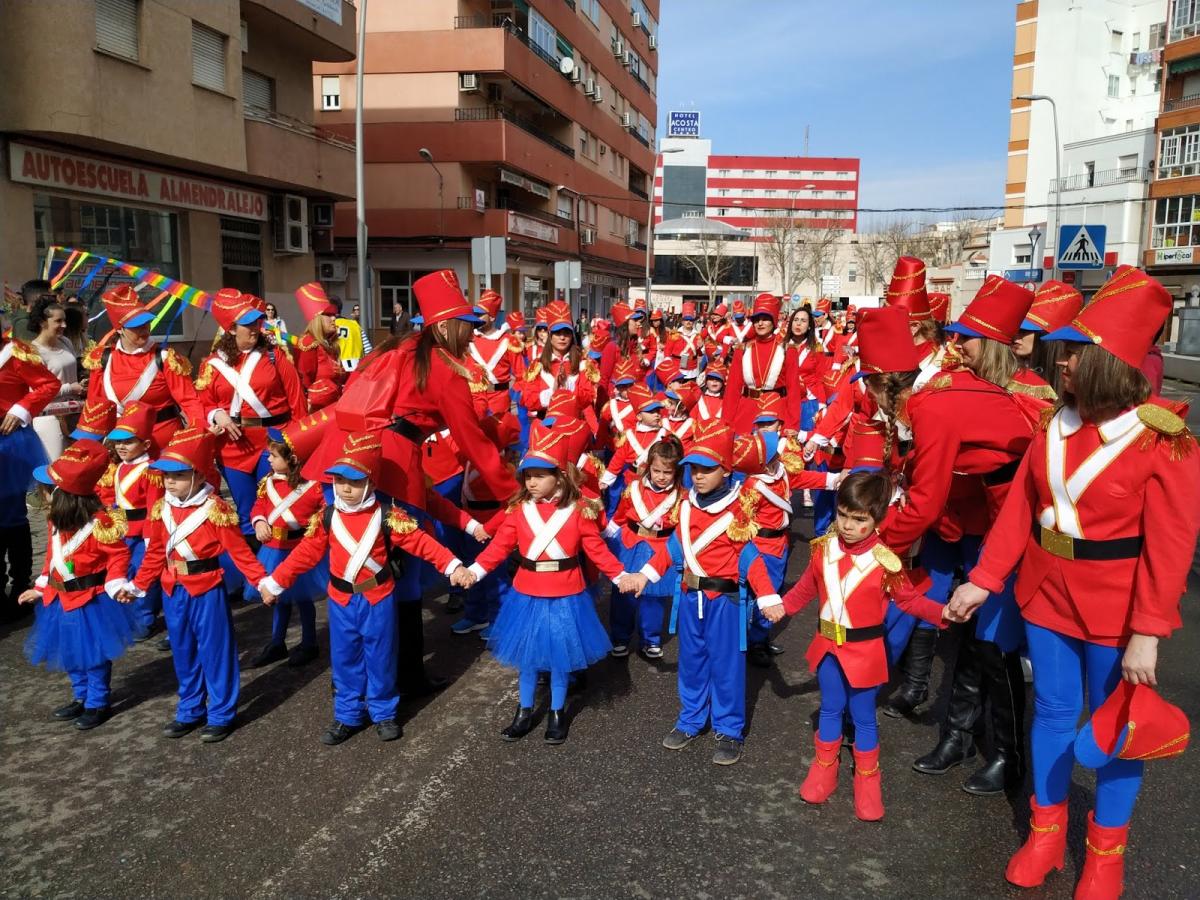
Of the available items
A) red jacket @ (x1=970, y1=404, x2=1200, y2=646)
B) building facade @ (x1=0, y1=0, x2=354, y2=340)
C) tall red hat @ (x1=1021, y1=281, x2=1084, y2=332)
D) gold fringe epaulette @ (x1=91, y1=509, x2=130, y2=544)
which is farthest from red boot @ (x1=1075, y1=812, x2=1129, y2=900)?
building facade @ (x1=0, y1=0, x2=354, y2=340)

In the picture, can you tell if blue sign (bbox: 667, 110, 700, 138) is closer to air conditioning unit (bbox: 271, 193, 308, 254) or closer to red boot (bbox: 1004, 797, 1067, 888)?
air conditioning unit (bbox: 271, 193, 308, 254)

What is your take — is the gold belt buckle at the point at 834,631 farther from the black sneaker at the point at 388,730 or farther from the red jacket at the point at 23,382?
the red jacket at the point at 23,382

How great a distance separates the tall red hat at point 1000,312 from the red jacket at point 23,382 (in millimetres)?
6406

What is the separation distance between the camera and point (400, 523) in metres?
4.74

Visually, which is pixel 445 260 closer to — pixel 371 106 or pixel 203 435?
pixel 371 106

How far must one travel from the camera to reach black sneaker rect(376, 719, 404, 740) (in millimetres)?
4652

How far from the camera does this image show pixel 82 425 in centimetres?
568

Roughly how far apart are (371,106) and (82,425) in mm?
30699

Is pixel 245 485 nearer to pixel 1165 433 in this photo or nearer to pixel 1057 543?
pixel 1057 543

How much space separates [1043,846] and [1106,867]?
235 millimetres

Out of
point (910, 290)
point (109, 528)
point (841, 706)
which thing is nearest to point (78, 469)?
point (109, 528)

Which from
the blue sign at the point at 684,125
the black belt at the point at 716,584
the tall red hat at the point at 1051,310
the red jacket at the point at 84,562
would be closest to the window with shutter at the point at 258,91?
the red jacket at the point at 84,562

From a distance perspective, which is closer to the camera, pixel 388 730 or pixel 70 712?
pixel 388 730

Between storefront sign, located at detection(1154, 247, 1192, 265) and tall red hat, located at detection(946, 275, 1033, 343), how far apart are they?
49.3 m
